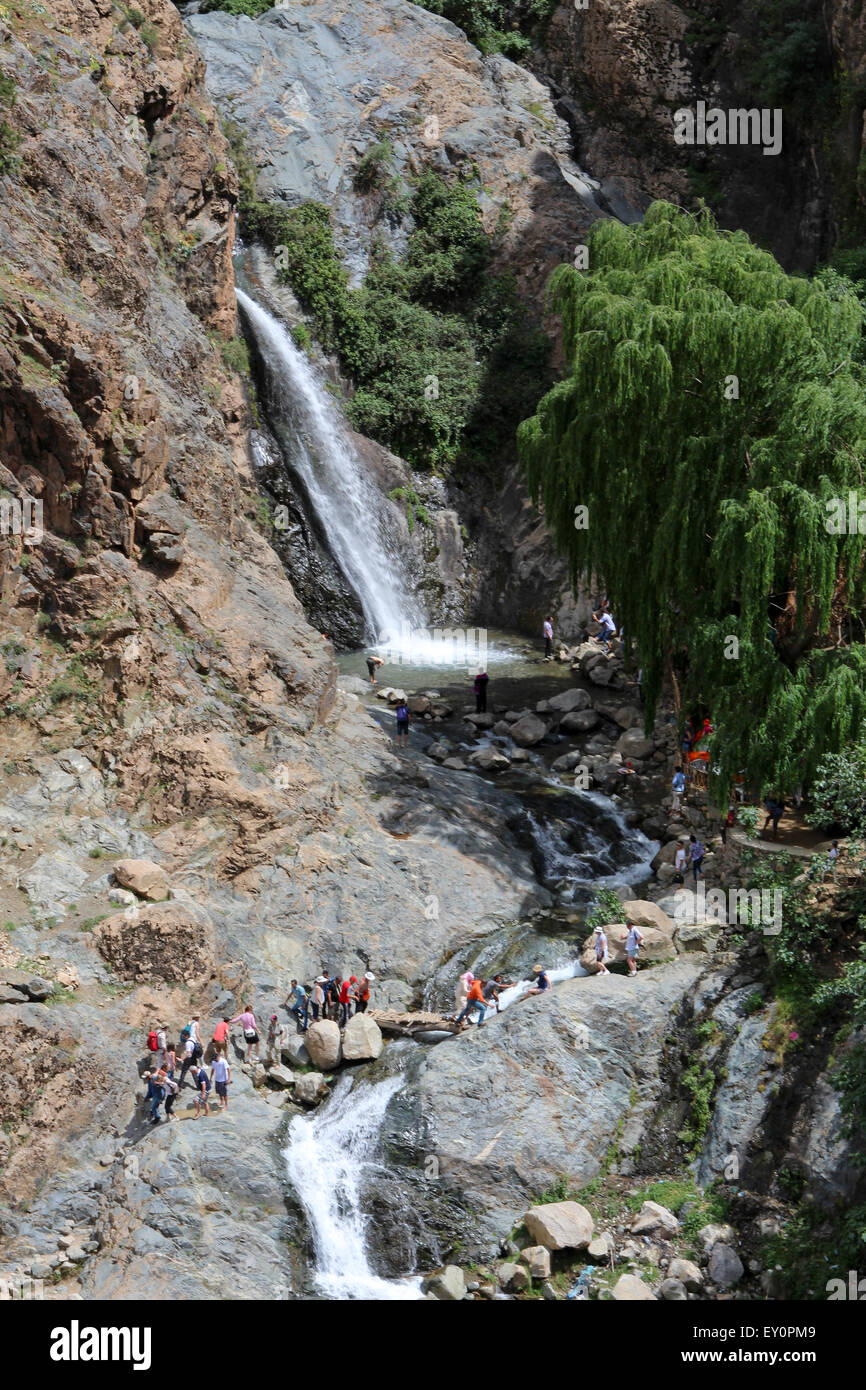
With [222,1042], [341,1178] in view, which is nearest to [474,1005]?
[341,1178]

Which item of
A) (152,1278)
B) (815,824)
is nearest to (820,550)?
(815,824)

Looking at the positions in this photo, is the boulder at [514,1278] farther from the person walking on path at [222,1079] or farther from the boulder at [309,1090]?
the person walking on path at [222,1079]

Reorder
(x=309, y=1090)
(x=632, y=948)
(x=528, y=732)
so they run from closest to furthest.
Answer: (x=309, y=1090), (x=632, y=948), (x=528, y=732)

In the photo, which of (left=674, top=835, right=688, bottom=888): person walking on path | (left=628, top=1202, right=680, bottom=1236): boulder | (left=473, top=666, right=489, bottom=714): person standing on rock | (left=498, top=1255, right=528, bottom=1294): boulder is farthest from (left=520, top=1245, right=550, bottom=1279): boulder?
(left=473, top=666, right=489, bottom=714): person standing on rock

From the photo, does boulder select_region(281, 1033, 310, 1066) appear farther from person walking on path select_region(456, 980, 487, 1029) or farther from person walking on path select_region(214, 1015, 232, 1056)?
person walking on path select_region(456, 980, 487, 1029)

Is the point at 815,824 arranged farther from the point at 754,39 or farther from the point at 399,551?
the point at 754,39

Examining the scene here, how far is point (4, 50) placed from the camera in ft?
78.0

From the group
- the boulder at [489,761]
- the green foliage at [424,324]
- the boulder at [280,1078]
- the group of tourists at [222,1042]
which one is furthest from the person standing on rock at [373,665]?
the boulder at [280,1078]

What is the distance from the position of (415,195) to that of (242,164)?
5654 millimetres

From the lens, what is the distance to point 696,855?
22938mm

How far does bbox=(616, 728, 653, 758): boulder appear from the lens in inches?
1101

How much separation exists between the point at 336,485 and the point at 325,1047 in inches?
752

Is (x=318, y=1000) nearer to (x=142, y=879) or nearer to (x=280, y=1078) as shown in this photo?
(x=280, y=1078)

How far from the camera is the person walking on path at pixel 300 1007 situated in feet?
66.4
